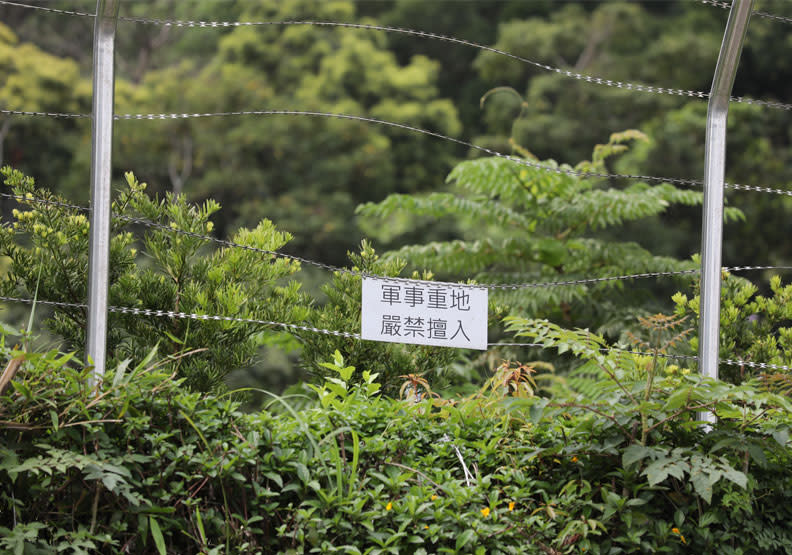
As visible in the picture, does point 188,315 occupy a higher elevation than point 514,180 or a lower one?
lower

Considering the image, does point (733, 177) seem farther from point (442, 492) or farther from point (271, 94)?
point (442, 492)

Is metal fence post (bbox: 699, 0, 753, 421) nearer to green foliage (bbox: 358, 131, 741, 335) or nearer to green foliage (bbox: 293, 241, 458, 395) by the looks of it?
green foliage (bbox: 293, 241, 458, 395)

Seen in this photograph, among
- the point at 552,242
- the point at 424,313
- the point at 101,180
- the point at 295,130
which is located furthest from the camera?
the point at 295,130

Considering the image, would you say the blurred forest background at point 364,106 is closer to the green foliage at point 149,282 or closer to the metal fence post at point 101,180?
the green foliage at point 149,282

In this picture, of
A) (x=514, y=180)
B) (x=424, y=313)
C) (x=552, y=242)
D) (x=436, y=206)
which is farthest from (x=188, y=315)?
(x=514, y=180)

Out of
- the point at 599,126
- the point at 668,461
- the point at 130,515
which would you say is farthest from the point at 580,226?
the point at 599,126

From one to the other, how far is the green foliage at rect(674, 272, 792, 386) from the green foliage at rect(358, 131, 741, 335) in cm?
116

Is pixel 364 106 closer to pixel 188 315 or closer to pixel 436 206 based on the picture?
pixel 436 206

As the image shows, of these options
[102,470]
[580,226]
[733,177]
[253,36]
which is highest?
[253,36]

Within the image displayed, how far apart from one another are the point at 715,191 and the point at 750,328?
919mm

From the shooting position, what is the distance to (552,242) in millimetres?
4992

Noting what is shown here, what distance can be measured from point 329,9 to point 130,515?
42.2 feet

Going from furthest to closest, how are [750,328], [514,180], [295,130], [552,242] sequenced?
[295,130] → [514,180] → [552,242] → [750,328]

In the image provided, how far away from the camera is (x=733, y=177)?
1134cm
